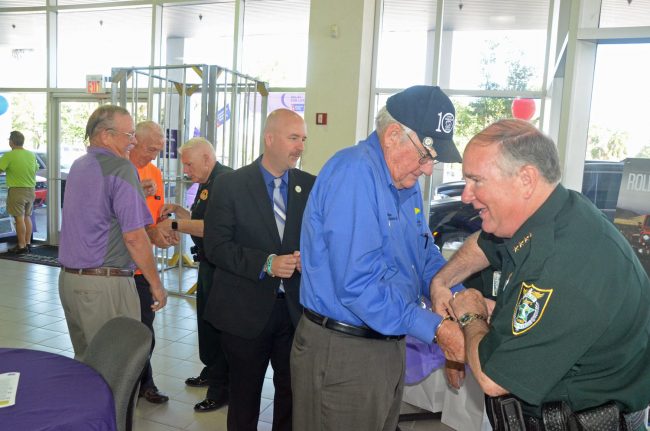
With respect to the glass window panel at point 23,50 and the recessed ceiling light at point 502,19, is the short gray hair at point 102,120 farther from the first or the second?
the glass window panel at point 23,50

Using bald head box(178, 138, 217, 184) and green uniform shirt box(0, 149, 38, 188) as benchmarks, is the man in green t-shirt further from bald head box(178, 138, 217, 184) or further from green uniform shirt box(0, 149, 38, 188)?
bald head box(178, 138, 217, 184)

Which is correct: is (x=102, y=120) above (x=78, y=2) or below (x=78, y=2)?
below

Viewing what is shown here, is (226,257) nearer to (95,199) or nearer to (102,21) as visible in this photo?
(95,199)

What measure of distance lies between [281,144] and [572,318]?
5.66ft

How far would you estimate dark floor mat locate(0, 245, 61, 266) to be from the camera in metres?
7.48

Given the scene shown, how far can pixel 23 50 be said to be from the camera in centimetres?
888

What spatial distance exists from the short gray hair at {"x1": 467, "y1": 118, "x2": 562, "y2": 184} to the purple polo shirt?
74.3 inches

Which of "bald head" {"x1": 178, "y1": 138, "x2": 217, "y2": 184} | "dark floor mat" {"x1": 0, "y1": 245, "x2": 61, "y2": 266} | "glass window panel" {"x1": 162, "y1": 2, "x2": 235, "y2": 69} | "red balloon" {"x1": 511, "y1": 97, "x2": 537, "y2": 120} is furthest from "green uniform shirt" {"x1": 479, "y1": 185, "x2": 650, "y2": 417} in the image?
"dark floor mat" {"x1": 0, "y1": 245, "x2": 61, "y2": 266}

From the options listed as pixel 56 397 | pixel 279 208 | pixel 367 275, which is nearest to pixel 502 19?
pixel 279 208

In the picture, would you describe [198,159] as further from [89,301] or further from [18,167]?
[18,167]

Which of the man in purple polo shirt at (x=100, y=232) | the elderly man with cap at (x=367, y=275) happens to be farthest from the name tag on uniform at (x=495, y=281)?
the man in purple polo shirt at (x=100, y=232)

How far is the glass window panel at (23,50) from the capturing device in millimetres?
8695

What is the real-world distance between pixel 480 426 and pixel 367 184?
6.50 ft

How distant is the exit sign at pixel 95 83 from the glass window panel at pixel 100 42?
27 centimetres
